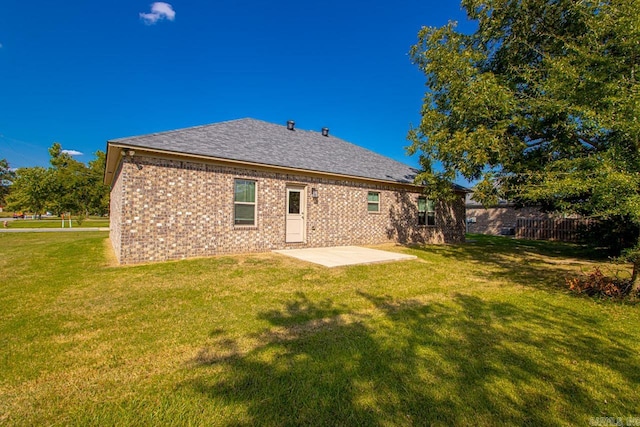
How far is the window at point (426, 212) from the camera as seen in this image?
45.2ft

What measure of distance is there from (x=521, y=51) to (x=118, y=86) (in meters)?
23.8

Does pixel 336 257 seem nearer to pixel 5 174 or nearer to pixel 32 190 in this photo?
pixel 32 190

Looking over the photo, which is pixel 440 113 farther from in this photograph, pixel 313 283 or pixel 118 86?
pixel 118 86

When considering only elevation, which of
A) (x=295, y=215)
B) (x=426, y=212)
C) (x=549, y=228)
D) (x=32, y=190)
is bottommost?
(x=549, y=228)

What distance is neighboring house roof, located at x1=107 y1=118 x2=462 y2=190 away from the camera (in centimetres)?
818

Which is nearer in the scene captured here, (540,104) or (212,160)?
(540,104)

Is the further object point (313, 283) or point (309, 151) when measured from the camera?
point (309, 151)

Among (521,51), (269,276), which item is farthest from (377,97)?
(269,276)

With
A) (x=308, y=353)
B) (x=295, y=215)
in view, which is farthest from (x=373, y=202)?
(x=308, y=353)

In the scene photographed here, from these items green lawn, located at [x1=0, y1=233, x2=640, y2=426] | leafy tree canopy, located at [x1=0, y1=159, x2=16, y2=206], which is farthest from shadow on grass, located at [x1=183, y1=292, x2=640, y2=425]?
leafy tree canopy, located at [x1=0, y1=159, x2=16, y2=206]

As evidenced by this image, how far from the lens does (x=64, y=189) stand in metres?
26.9

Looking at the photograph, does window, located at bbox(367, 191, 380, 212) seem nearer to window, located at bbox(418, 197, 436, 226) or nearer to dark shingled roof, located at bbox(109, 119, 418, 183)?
dark shingled roof, located at bbox(109, 119, 418, 183)

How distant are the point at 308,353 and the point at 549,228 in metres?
21.0

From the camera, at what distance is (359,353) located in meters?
2.89
